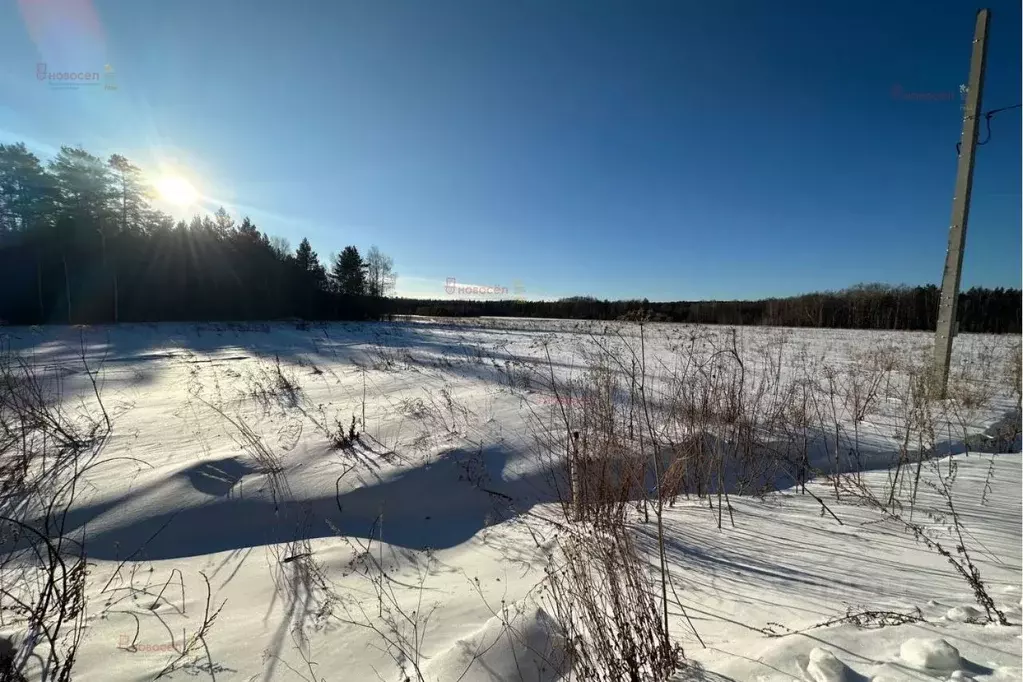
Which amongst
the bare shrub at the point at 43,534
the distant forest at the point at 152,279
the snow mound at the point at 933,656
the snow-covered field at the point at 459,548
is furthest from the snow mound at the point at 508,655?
the distant forest at the point at 152,279

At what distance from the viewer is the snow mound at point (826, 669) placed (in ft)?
3.30

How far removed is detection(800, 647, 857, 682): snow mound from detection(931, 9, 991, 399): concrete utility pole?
6.23 metres

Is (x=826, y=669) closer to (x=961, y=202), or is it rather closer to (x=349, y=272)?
(x=961, y=202)

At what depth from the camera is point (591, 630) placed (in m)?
1.30

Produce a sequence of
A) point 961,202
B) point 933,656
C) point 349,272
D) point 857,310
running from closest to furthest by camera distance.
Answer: point 933,656
point 961,202
point 857,310
point 349,272

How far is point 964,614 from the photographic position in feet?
4.21

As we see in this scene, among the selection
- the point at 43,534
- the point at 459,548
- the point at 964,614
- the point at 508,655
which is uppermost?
the point at 964,614

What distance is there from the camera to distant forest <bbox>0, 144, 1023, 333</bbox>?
15289mm

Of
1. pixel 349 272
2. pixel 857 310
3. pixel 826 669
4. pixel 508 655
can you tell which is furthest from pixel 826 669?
pixel 349 272

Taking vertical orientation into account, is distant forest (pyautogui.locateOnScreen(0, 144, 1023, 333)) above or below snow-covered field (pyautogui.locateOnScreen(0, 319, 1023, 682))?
above

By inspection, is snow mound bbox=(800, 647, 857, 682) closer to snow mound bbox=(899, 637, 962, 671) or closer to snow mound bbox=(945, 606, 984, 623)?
snow mound bbox=(899, 637, 962, 671)

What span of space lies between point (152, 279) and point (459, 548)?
1088 inches

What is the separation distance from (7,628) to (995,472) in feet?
19.2

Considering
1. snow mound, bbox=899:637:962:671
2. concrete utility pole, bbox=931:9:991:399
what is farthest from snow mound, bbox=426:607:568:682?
concrete utility pole, bbox=931:9:991:399
